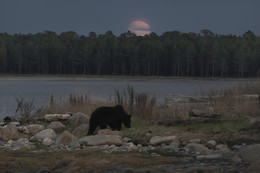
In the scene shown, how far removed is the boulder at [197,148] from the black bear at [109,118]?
344cm

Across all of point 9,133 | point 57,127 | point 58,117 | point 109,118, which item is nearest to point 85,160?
point 109,118

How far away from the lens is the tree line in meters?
103

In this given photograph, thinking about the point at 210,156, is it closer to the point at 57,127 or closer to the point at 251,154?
the point at 251,154

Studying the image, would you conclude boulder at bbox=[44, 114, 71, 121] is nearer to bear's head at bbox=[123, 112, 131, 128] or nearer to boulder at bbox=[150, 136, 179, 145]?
bear's head at bbox=[123, 112, 131, 128]

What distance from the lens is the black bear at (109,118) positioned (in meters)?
13.3

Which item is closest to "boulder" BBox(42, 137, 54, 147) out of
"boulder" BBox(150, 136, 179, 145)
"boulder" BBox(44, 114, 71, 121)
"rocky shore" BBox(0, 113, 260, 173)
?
"rocky shore" BBox(0, 113, 260, 173)

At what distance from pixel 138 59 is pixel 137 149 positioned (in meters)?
96.0

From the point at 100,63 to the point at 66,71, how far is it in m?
11.7

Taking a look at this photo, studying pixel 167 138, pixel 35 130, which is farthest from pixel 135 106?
pixel 167 138

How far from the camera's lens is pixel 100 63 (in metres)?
106

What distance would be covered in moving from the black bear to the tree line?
8666cm

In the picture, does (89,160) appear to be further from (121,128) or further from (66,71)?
(66,71)

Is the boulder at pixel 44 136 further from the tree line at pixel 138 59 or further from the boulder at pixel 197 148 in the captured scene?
the tree line at pixel 138 59

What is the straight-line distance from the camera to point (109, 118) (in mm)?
13555
